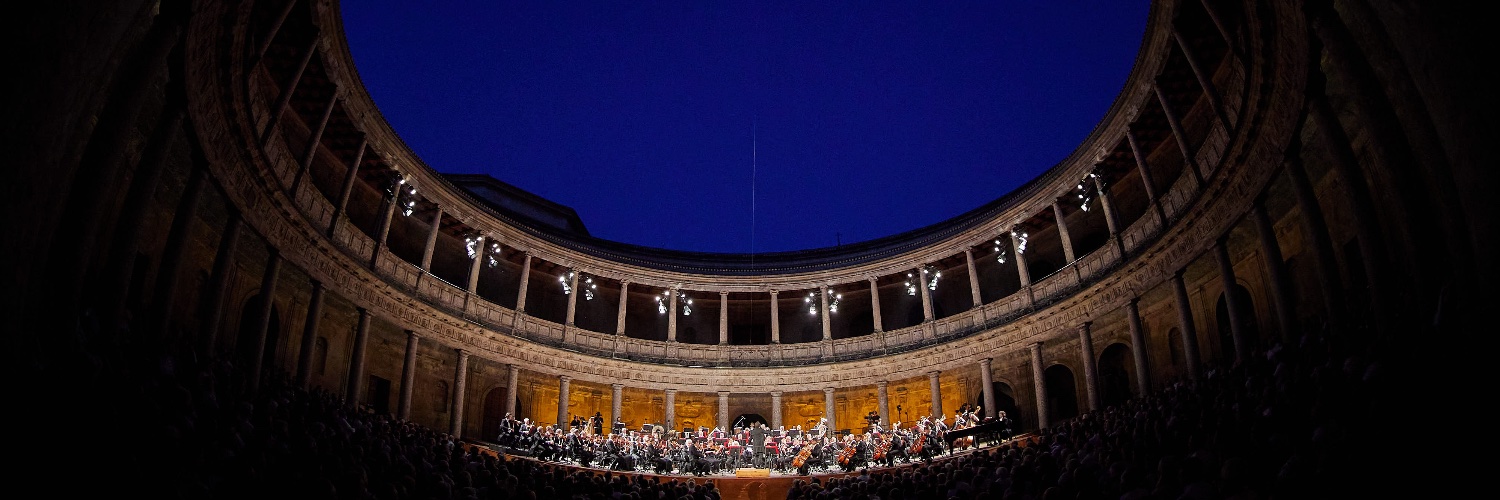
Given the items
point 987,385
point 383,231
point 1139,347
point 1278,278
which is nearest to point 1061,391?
point 987,385

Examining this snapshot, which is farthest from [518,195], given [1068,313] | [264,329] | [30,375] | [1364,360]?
[1364,360]

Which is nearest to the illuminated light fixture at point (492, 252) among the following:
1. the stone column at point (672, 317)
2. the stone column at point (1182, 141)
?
the stone column at point (672, 317)

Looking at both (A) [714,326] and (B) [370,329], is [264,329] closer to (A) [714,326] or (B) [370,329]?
(B) [370,329]

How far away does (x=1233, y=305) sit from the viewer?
53.4 feet

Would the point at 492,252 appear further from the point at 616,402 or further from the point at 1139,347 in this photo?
the point at 1139,347

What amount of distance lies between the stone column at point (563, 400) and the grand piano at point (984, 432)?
572 inches

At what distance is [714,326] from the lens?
3516cm

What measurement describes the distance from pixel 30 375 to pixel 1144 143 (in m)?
25.1

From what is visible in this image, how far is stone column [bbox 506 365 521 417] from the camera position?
25516mm

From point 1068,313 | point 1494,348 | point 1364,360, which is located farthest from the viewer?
point 1068,313

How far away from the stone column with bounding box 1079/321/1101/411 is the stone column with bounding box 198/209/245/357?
75.6ft

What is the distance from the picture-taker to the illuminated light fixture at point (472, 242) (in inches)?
1026

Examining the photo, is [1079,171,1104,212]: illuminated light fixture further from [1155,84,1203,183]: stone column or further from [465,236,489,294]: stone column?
[465,236,489,294]: stone column

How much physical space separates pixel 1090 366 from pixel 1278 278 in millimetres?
8970
